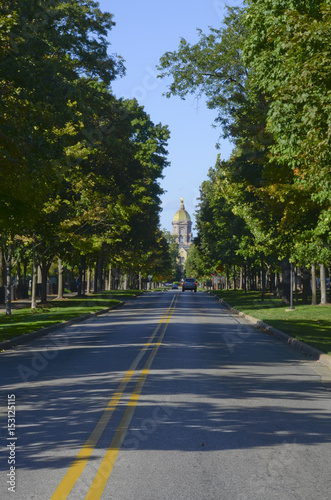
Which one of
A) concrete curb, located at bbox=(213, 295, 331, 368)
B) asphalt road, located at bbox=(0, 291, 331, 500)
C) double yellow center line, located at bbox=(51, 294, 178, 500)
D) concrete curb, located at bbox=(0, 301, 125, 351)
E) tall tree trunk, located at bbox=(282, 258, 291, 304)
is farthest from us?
tall tree trunk, located at bbox=(282, 258, 291, 304)

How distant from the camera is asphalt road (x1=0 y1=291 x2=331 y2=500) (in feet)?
18.6

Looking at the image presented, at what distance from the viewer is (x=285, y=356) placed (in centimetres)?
1552

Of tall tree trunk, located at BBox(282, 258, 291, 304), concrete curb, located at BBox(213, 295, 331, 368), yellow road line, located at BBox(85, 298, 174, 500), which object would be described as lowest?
yellow road line, located at BBox(85, 298, 174, 500)

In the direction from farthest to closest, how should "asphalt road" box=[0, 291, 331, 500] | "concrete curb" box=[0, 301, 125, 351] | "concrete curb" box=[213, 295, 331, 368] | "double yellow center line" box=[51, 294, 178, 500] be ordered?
"concrete curb" box=[0, 301, 125, 351] < "concrete curb" box=[213, 295, 331, 368] < "asphalt road" box=[0, 291, 331, 500] < "double yellow center line" box=[51, 294, 178, 500]

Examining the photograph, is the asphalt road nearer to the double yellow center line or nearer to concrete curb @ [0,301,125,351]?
the double yellow center line

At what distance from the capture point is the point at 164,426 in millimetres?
7824

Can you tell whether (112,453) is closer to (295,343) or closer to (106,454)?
(106,454)

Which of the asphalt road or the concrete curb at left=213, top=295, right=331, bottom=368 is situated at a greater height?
the concrete curb at left=213, top=295, right=331, bottom=368

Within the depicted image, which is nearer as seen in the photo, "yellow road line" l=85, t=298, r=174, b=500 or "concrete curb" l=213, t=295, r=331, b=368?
"yellow road line" l=85, t=298, r=174, b=500

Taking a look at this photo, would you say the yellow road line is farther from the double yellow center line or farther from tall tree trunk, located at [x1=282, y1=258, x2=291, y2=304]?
tall tree trunk, located at [x1=282, y1=258, x2=291, y2=304]

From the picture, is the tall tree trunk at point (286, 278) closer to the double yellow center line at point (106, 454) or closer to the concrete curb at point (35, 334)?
the concrete curb at point (35, 334)
